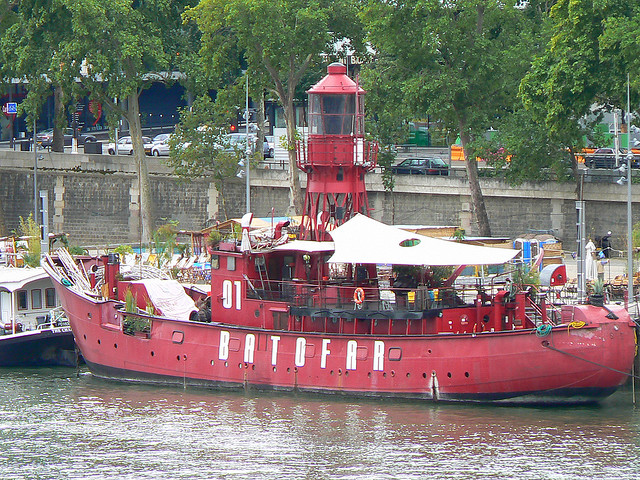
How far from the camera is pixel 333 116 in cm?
4306

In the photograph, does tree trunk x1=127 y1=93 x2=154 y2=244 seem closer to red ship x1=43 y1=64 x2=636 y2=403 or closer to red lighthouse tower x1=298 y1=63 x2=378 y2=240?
red ship x1=43 y1=64 x2=636 y2=403

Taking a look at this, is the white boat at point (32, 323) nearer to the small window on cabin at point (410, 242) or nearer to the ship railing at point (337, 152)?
the ship railing at point (337, 152)

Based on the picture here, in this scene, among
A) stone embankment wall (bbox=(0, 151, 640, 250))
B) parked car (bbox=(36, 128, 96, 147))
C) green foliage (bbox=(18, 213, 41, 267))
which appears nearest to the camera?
green foliage (bbox=(18, 213, 41, 267))

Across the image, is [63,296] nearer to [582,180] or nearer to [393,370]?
[393,370]

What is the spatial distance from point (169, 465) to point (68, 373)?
12.7 m

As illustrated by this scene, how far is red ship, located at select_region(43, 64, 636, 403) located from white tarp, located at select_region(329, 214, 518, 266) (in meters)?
0.04

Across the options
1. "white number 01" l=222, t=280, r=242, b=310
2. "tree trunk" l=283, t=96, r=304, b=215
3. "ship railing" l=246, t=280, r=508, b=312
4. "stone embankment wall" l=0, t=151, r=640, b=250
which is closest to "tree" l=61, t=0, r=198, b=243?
"stone embankment wall" l=0, t=151, r=640, b=250

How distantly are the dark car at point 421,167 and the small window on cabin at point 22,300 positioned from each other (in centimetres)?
2461

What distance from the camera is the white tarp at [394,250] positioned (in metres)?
39.4

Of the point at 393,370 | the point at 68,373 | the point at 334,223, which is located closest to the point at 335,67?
the point at 334,223

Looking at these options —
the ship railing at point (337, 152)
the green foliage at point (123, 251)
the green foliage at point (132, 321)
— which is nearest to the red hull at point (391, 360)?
the green foliage at point (132, 321)

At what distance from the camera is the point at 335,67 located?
43594 mm

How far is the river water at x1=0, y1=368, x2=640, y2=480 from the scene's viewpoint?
3384cm

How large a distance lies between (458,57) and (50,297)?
71.4 feet
